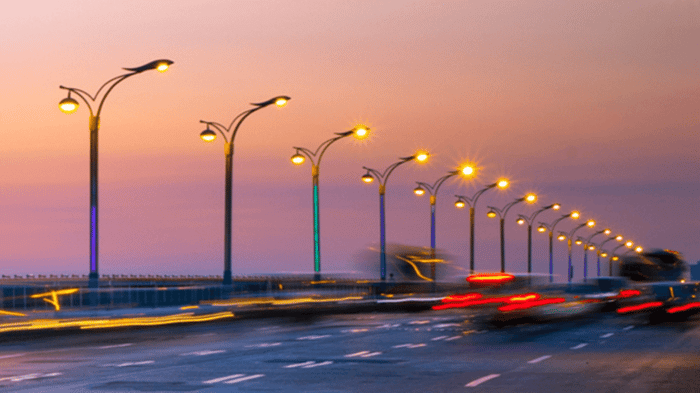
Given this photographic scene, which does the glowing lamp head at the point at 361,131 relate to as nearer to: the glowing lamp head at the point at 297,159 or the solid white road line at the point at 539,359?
the glowing lamp head at the point at 297,159

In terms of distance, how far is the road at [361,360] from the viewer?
1561 centimetres

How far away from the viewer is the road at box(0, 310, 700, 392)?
15.6 metres

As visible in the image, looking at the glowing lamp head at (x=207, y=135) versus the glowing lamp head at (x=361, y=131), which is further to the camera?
the glowing lamp head at (x=361, y=131)

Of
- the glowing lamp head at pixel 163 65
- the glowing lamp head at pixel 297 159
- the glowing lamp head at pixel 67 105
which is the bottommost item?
the glowing lamp head at pixel 297 159

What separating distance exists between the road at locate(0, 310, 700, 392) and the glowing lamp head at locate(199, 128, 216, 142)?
6756mm

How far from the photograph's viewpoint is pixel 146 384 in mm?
15555

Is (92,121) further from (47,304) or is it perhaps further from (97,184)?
(47,304)

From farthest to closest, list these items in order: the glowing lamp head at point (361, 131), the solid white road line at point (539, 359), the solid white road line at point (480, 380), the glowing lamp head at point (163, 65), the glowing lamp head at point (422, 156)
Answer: the glowing lamp head at point (422, 156) → the glowing lamp head at point (361, 131) → the glowing lamp head at point (163, 65) → the solid white road line at point (539, 359) → the solid white road line at point (480, 380)

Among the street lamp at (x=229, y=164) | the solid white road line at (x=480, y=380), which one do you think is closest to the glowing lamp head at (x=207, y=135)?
the street lamp at (x=229, y=164)

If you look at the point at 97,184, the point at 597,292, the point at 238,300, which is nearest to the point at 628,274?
the point at 597,292

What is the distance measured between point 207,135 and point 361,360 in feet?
58.2

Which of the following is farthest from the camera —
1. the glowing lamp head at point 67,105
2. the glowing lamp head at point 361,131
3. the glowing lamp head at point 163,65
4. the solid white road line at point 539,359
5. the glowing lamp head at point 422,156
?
the glowing lamp head at point 422,156

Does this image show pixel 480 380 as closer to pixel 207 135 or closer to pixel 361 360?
pixel 361 360

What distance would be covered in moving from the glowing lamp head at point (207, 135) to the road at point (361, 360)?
22.2ft
